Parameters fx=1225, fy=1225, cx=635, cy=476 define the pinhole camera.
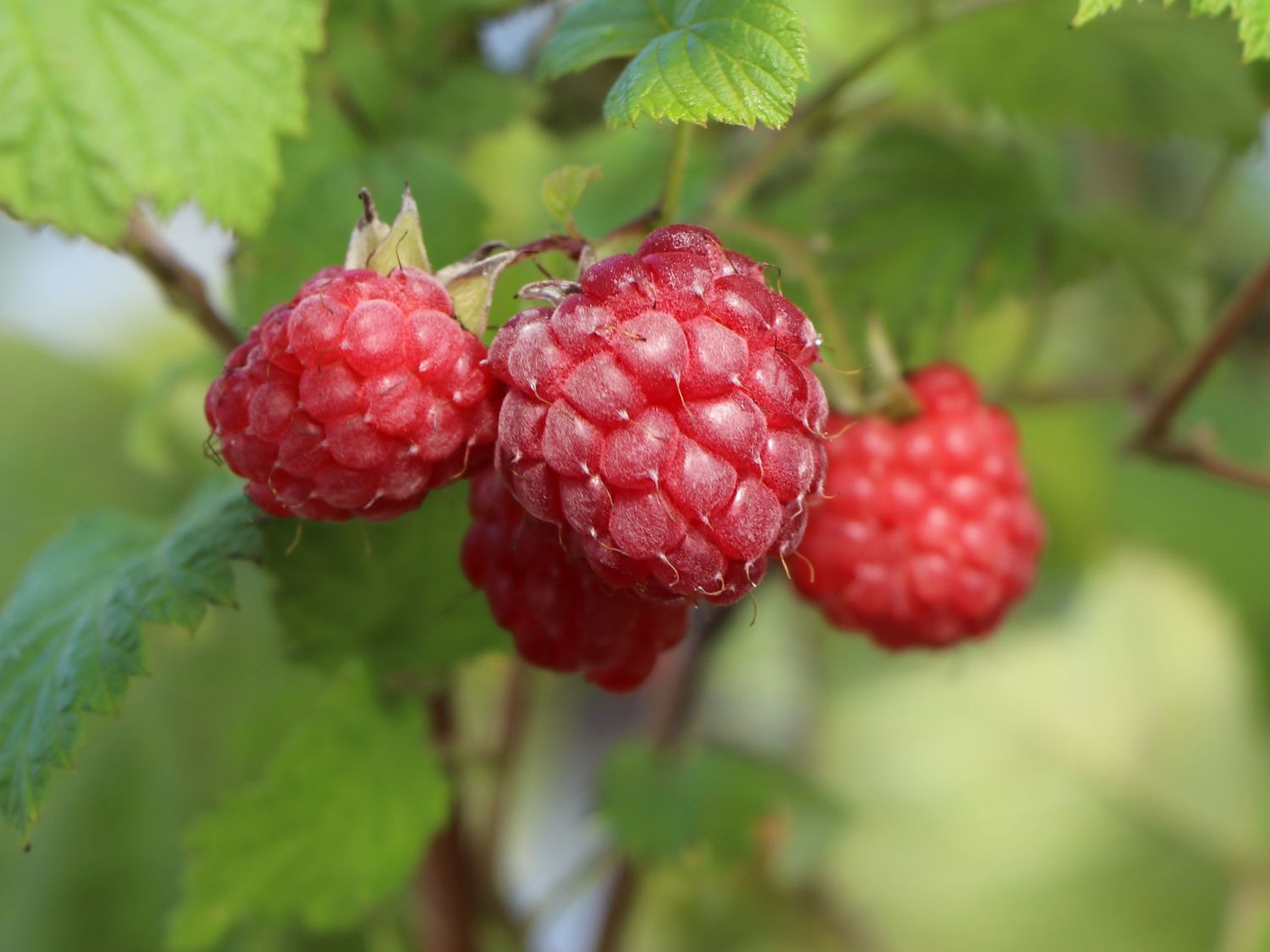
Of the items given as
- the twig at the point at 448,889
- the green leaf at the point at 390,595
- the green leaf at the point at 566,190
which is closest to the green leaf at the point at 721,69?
the green leaf at the point at 566,190

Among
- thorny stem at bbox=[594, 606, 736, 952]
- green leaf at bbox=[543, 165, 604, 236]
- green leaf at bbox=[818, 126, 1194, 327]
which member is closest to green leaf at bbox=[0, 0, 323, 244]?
green leaf at bbox=[543, 165, 604, 236]

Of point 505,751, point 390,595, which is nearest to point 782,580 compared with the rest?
point 505,751

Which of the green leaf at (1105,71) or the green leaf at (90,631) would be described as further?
the green leaf at (1105,71)

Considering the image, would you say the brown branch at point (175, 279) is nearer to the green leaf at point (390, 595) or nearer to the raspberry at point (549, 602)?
the green leaf at point (390, 595)

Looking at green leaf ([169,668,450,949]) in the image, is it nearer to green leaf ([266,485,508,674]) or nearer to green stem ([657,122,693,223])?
green leaf ([266,485,508,674])

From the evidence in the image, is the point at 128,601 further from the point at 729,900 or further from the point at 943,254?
the point at 729,900
